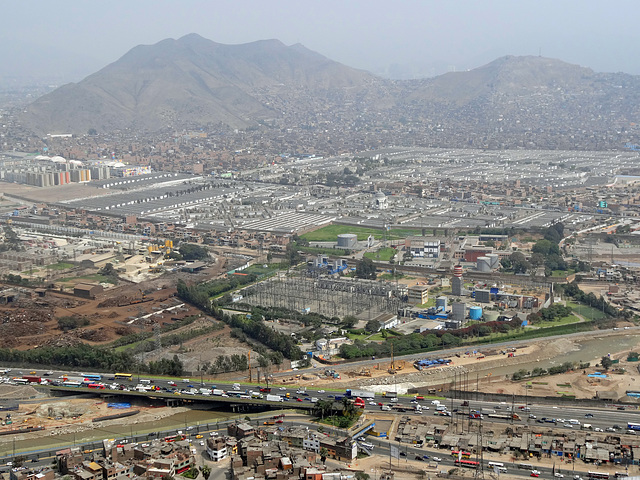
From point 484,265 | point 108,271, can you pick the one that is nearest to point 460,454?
point 484,265

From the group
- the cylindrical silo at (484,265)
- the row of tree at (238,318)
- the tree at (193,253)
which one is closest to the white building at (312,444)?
the row of tree at (238,318)

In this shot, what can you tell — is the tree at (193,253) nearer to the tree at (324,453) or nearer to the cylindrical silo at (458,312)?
the cylindrical silo at (458,312)

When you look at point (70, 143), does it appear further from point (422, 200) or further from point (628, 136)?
point (628, 136)

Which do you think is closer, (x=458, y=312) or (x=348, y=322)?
(x=348, y=322)

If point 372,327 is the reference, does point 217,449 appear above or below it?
below

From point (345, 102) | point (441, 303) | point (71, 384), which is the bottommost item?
point (71, 384)

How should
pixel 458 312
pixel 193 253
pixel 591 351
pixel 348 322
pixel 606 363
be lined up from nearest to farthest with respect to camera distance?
pixel 606 363 → pixel 591 351 → pixel 348 322 → pixel 458 312 → pixel 193 253

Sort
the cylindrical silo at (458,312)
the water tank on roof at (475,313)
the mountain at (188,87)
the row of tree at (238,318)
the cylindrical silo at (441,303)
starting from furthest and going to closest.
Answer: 1. the mountain at (188,87)
2. the cylindrical silo at (441,303)
3. the water tank on roof at (475,313)
4. the cylindrical silo at (458,312)
5. the row of tree at (238,318)

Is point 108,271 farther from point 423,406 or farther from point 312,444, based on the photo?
point 312,444

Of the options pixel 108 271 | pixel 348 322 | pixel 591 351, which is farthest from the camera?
pixel 108 271

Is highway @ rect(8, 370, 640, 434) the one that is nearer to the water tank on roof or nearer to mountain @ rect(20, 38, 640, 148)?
the water tank on roof
